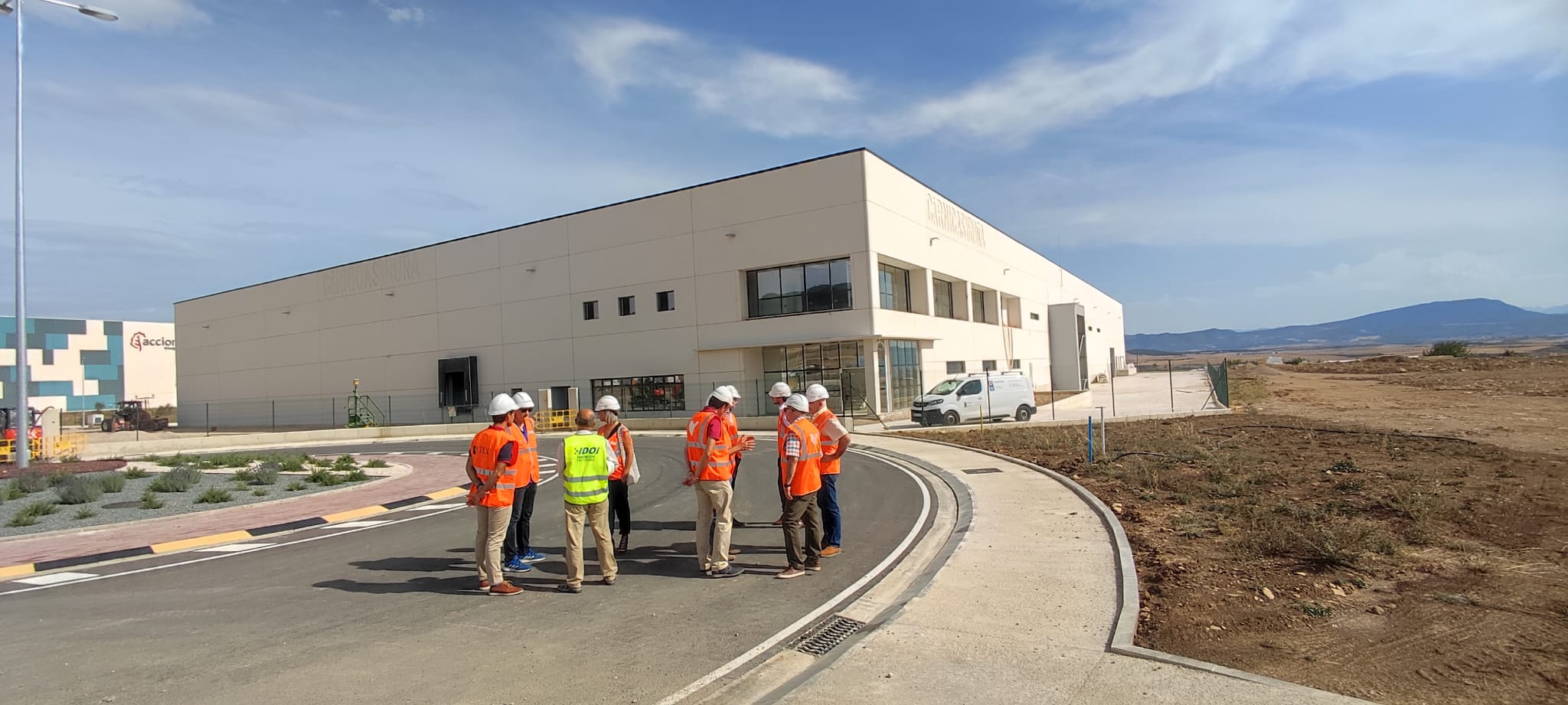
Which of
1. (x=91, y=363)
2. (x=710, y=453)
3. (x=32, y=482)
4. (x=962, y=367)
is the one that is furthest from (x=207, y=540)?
(x=91, y=363)

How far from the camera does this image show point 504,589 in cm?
720

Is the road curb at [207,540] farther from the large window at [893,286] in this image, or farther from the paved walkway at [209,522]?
the large window at [893,286]

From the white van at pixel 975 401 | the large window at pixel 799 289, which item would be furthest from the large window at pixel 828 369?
the white van at pixel 975 401

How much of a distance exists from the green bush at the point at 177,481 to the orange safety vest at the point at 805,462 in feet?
46.1

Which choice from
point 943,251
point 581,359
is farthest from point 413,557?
point 943,251

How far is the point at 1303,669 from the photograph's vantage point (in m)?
4.70

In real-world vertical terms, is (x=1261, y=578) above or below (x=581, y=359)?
below

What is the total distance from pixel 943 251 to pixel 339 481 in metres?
28.8

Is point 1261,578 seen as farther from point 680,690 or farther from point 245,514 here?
point 245,514

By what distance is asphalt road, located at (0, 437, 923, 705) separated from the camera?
4.95 meters

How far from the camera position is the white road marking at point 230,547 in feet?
33.8

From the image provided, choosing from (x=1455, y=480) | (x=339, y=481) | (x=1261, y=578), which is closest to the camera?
(x=1261, y=578)

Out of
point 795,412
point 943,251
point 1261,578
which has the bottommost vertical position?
point 1261,578

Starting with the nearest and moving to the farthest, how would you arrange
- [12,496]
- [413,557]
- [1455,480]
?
[413,557] < [1455,480] < [12,496]
